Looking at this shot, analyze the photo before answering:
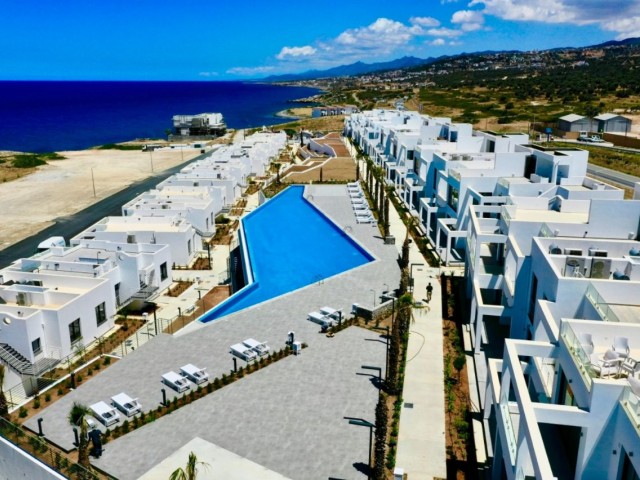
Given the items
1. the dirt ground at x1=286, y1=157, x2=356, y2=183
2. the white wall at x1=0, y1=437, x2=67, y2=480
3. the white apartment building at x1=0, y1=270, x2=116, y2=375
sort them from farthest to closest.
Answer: the dirt ground at x1=286, y1=157, x2=356, y2=183, the white apartment building at x1=0, y1=270, x2=116, y2=375, the white wall at x1=0, y1=437, x2=67, y2=480

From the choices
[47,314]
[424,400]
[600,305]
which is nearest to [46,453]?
[47,314]

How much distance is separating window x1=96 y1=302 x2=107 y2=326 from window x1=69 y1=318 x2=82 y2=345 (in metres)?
1.81

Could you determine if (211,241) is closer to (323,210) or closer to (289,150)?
(323,210)

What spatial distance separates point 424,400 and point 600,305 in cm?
855

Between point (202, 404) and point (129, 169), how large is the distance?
272ft

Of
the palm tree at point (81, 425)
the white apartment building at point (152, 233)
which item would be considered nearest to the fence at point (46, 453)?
the palm tree at point (81, 425)

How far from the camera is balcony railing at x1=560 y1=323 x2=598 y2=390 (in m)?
12.9

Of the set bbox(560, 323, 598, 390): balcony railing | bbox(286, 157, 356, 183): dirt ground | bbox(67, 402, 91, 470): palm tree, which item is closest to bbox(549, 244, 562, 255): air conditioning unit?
bbox(560, 323, 598, 390): balcony railing

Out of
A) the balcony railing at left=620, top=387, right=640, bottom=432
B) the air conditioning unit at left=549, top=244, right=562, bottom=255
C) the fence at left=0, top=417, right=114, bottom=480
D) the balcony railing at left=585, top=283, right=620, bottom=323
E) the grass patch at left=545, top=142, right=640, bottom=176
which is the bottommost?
the fence at left=0, top=417, right=114, bottom=480

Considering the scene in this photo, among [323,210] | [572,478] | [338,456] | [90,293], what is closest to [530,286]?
[572,478]

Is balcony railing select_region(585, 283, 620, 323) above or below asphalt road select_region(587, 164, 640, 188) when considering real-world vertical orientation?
above

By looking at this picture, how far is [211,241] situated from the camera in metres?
50.2

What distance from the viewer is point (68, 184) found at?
8256 cm

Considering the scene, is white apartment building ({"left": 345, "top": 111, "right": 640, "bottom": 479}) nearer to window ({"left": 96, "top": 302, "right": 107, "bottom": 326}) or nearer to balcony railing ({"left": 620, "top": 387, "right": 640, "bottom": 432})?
balcony railing ({"left": 620, "top": 387, "right": 640, "bottom": 432})
